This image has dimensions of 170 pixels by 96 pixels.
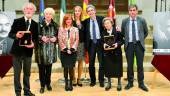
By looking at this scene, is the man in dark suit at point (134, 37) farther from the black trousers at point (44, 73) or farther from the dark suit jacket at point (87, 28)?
the black trousers at point (44, 73)

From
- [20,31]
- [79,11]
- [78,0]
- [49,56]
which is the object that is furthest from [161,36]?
[78,0]

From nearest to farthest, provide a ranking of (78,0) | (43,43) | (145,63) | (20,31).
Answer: (20,31) → (43,43) → (145,63) → (78,0)

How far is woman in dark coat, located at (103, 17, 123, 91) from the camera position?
266 inches

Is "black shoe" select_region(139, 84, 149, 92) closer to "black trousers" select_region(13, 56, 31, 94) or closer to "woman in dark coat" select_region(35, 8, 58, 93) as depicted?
"woman in dark coat" select_region(35, 8, 58, 93)

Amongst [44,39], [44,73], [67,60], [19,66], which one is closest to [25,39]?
[19,66]

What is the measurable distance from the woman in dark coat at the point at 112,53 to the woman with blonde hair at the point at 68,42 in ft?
1.70

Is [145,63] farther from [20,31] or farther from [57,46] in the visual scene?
[20,31]

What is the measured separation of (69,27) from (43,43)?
0.52 meters

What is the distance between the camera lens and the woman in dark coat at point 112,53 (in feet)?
22.2

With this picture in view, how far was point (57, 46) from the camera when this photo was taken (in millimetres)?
7422

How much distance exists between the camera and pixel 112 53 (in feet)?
22.4

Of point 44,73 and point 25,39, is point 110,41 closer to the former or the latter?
point 44,73

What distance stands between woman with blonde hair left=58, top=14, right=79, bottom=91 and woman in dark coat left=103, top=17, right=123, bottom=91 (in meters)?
0.52

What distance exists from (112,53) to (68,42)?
0.78 metres
